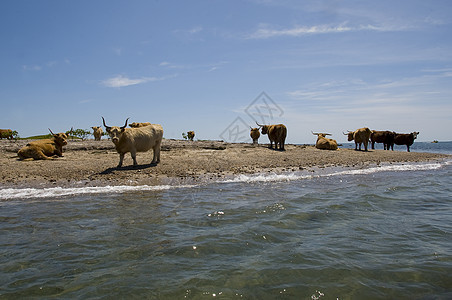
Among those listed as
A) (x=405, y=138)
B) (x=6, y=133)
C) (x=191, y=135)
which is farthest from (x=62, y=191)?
(x=405, y=138)

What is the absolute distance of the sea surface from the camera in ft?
11.6

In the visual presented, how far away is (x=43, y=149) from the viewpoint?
47.8 feet

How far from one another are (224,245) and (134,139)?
9.08 m

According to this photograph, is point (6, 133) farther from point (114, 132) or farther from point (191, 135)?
point (114, 132)

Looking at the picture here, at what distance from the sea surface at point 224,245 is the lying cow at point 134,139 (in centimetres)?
Answer: 345

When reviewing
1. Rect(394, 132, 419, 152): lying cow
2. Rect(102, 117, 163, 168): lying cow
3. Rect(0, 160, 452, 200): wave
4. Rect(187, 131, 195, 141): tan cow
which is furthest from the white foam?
Rect(394, 132, 419, 152): lying cow

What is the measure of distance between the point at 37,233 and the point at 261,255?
408cm

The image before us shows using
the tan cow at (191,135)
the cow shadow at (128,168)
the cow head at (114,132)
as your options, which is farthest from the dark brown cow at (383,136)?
the cow head at (114,132)

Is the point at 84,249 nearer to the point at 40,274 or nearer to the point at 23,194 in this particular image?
the point at 40,274

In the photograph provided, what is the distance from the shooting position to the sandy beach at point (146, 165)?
1108 cm

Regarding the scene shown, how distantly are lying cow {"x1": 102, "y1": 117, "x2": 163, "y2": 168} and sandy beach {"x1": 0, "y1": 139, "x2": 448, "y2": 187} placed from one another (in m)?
0.68

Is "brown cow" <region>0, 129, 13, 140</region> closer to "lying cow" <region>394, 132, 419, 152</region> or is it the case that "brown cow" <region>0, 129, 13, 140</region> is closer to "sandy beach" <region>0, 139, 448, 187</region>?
"sandy beach" <region>0, 139, 448, 187</region>

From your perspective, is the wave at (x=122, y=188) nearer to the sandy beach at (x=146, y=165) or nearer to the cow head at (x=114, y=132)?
the sandy beach at (x=146, y=165)

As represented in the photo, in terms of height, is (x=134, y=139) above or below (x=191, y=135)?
below
